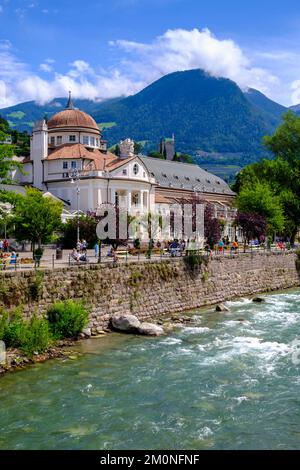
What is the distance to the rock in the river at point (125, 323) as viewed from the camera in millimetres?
25031

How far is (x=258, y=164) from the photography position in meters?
69.7

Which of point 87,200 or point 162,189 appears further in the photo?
point 162,189

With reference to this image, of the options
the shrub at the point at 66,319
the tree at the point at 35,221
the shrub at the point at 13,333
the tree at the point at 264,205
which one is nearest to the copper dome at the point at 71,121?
the tree at the point at 264,205

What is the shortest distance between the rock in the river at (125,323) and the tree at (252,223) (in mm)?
29206

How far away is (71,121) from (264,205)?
33256 millimetres

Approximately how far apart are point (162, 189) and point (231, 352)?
65.8 metres

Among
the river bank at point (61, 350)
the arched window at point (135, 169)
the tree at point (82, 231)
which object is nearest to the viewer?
the river bank at point (61, 350)

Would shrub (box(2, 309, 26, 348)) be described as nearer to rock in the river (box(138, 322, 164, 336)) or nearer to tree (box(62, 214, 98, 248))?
rock in the river (box(138, 322, 164, 336))

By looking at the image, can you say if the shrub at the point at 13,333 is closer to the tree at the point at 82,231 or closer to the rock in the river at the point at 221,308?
the rock in the river at the point at 221,308

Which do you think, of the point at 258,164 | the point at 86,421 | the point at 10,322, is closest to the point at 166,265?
the point at 10,322

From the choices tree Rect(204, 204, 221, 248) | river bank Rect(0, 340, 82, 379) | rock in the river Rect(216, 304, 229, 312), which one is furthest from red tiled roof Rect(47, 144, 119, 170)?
river bank Rect(0, 340, 82, 379)

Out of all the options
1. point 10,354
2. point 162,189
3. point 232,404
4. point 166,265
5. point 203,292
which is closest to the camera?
point 232,404

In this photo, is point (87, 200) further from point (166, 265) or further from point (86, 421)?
point (86, 421)

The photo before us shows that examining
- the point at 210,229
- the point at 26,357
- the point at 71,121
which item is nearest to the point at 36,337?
the point at 26,357
